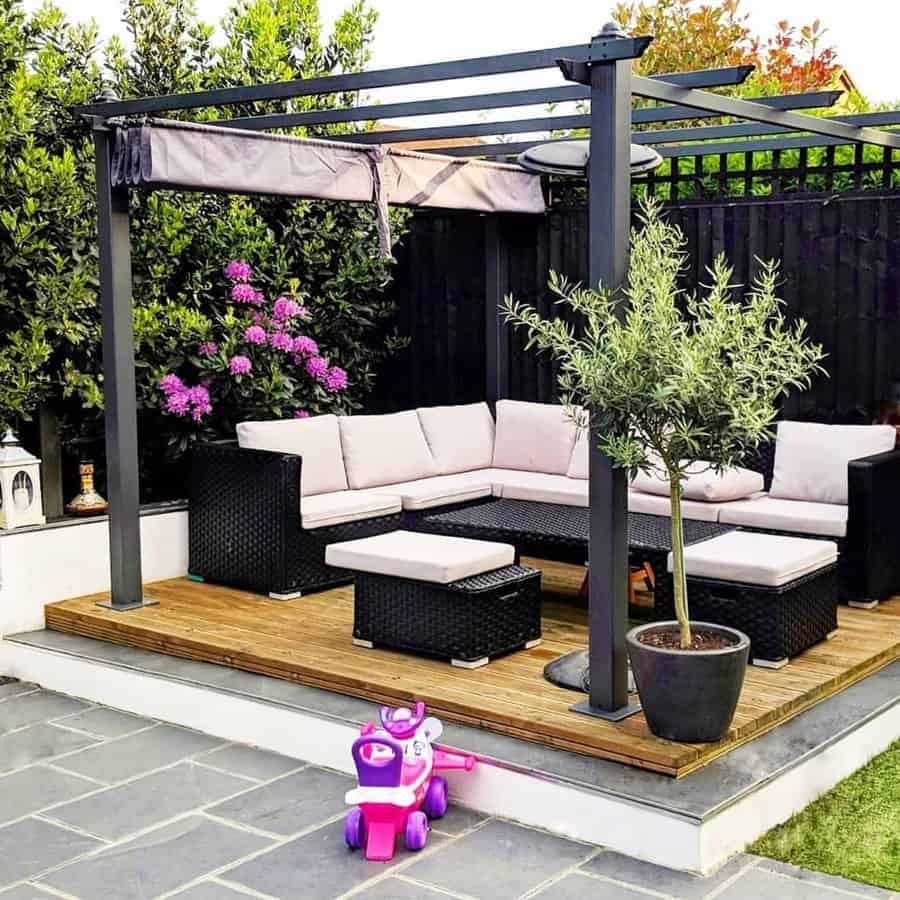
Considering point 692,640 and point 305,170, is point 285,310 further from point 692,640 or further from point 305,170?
point 692,640

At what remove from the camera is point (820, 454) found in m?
6.41

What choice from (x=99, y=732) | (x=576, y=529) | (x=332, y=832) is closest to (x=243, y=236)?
(x=576, y=529)

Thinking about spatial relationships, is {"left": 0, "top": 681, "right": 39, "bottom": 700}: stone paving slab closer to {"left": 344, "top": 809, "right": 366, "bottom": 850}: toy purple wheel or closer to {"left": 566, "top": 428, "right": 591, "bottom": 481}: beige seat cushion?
{"left": 344, "top": 809, "right": 366, "bottom": 850}: toy purple wheel

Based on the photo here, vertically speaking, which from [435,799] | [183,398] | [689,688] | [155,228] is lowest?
[435,799]

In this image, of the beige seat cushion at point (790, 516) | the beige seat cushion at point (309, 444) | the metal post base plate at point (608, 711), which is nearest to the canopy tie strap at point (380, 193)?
the beige seat cushion at point (309, 444)

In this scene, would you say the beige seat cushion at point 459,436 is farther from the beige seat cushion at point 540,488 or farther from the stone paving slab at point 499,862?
the stone paving slab at point 499,862

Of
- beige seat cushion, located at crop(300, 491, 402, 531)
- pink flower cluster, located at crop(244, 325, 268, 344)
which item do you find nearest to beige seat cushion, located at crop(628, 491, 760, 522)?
beige seat cushion, located at crop(300, 491, 402, 531)

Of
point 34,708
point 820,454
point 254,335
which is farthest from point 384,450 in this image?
point 34,708

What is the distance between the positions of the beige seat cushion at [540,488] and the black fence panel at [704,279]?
3.00 ft

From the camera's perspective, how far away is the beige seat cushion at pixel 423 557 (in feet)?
16.7

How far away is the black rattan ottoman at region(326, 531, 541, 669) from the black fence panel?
8.65 feet

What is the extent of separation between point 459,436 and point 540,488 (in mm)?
953

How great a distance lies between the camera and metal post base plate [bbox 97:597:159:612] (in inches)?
241

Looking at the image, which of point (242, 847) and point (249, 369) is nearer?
point (242, 847)
